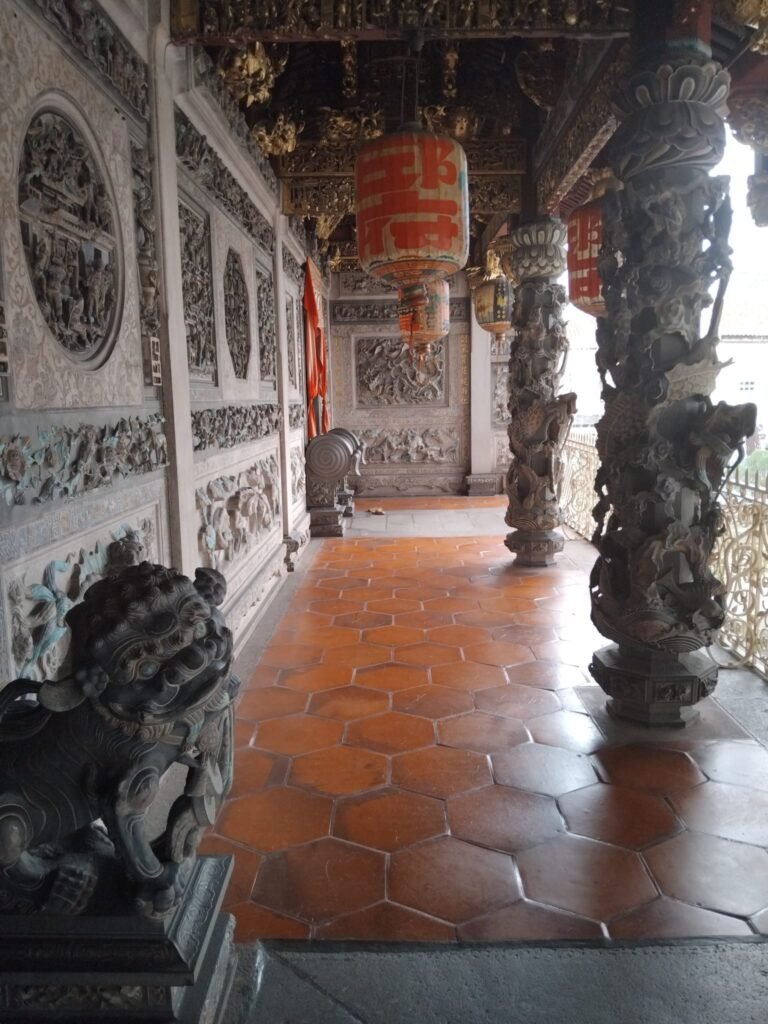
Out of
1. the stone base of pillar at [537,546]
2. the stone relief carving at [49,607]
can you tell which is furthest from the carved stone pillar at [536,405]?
the stone relief carving at [49,607]

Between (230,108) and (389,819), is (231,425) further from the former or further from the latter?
(389,819)

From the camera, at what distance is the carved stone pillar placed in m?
5.75

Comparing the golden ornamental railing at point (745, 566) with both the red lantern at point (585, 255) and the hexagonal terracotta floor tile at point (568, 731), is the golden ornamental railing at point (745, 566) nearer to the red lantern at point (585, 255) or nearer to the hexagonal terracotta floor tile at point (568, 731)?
the hexagonal terracotta floor tile at point (568, 731)

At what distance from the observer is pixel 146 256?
104 inches

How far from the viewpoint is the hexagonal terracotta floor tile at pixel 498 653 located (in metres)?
3.87

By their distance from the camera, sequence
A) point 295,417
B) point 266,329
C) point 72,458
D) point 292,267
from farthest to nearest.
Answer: point 295,417 → point 292,267 → point 266,329 → point 72,458

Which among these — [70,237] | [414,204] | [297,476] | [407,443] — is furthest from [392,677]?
[407,443]

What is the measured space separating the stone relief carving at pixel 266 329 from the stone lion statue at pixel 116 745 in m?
4.12

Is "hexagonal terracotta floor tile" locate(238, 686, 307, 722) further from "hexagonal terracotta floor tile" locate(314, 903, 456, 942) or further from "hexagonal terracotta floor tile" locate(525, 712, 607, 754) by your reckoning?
"hexagonal terracotta floor tile" locate(314, 903, 456, 942)

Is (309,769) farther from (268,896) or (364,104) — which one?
(364,104)

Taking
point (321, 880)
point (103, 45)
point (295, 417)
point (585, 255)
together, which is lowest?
point (321, 880)

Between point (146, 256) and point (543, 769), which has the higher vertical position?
point (146, 256)

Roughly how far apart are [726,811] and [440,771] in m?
0.98

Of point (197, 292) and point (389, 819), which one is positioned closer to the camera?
point (389, 819)
